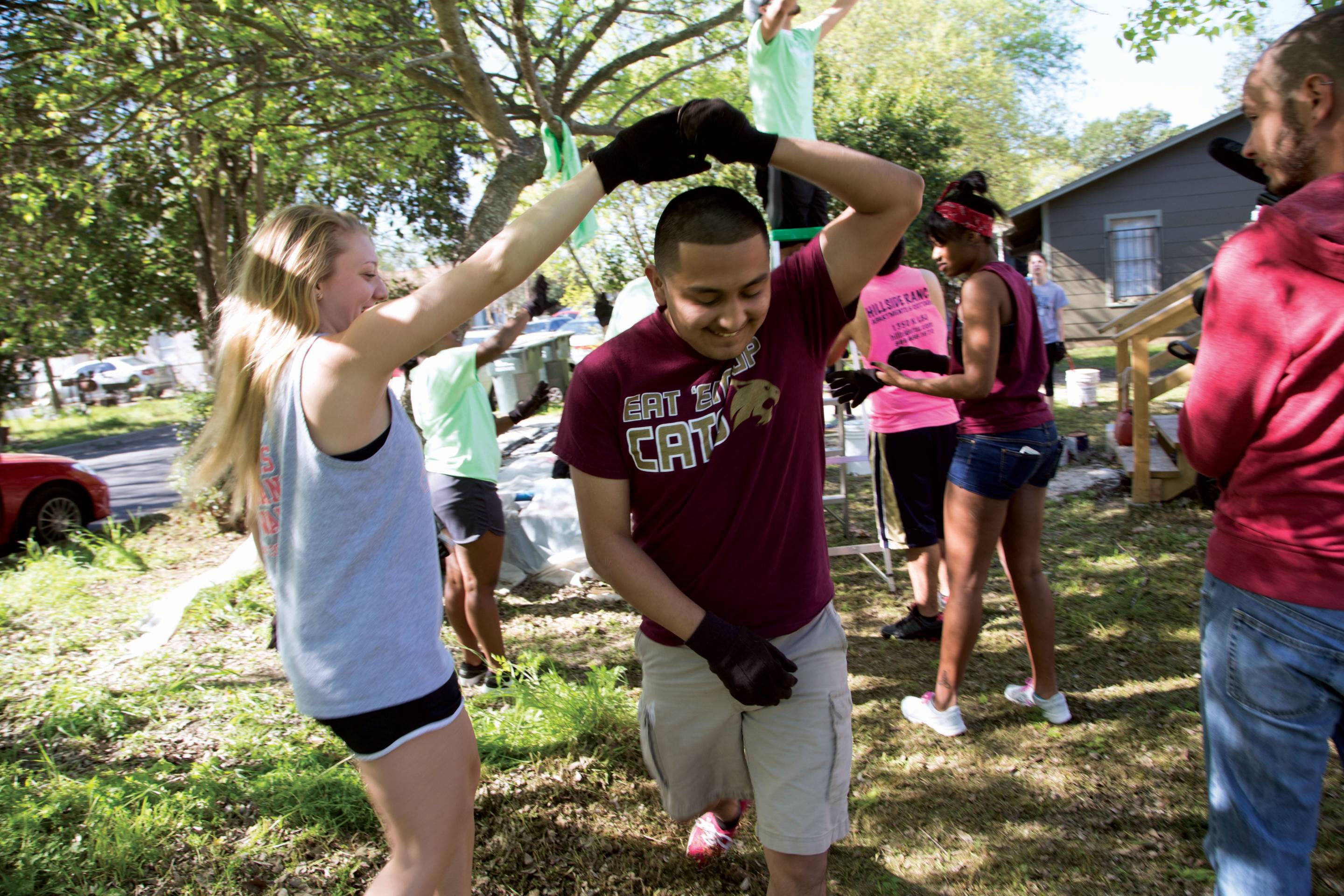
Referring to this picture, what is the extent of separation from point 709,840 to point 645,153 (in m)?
2.14

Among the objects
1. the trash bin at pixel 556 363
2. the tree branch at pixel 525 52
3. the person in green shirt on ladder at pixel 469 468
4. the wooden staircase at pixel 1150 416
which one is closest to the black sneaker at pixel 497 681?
the person in green shirt on ladder at pixel 469 468

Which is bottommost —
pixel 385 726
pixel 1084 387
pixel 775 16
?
pixel 1084 387

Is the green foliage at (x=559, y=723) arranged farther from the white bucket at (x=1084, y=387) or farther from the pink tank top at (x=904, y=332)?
the white bucket at (x=1084, y=387)

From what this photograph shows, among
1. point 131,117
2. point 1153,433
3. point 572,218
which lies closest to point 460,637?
point 572,218

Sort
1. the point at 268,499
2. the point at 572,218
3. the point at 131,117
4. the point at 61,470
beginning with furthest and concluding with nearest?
the point at 61,470 < the point at 131,117 < the point at 268,499 < the point at 572,218

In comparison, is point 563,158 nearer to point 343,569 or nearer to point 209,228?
point 343,569

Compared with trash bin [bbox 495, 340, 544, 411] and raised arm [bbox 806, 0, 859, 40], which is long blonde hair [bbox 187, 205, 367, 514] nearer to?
raised arm [bbox 806, 0, 859, 40]

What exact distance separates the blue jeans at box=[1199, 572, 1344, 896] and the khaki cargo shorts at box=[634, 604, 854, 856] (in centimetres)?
76

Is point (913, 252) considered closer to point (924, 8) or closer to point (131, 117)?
point (131, 117)

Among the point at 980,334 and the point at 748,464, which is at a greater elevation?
the point at 980,334

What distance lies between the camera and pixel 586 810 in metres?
3.06

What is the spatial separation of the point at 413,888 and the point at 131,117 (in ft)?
24.2

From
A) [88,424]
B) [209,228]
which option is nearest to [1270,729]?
[209,228]

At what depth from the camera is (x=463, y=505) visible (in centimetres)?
413
